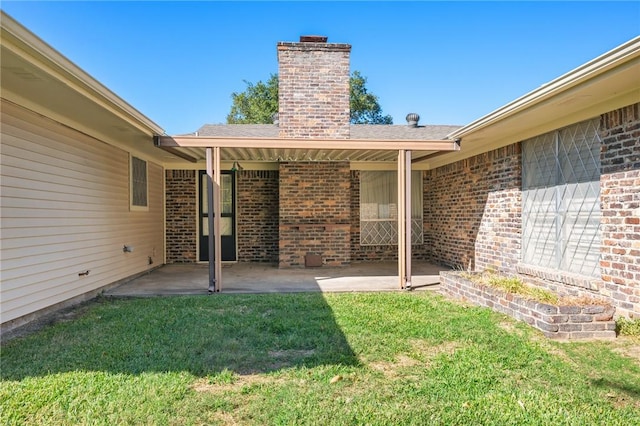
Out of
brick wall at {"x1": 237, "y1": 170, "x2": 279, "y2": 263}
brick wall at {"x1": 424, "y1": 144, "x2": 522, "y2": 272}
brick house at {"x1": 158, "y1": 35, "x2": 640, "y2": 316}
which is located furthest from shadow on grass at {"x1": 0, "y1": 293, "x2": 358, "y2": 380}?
brick wall at {"x1": 237, "y1": 170, "x2": 279, "y2": 263}

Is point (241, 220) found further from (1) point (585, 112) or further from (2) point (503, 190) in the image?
(1) point (585, 112)

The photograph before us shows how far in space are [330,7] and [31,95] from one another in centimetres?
902

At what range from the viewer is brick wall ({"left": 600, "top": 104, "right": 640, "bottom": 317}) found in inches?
170

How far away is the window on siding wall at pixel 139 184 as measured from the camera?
7955 millimetres

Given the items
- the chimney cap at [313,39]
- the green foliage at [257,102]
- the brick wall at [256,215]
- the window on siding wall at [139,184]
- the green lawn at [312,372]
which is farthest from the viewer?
the green foliage at [257,102]

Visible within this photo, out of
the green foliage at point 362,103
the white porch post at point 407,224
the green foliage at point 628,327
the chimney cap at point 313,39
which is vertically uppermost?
the green foliage at point 362,103

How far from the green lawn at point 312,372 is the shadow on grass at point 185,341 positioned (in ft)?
Result: 0.06

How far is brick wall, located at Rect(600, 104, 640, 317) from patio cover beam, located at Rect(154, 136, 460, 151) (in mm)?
2520

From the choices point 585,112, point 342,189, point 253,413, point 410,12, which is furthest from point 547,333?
point 410,12

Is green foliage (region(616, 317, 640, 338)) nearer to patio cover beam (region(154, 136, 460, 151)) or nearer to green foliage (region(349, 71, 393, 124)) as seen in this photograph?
patio cover beam (region(154, 136, 460, 151))

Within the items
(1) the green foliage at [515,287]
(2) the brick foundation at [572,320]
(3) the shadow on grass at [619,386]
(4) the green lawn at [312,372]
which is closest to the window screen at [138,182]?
(4) the green lawn at [312,372]

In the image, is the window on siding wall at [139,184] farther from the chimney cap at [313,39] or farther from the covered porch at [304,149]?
the chimney cap at [313,39]

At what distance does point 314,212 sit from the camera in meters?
9.35

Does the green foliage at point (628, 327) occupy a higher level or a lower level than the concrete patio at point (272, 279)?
higher
